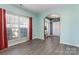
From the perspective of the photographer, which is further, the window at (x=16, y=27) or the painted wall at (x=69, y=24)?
the window at (x=16, y=27)

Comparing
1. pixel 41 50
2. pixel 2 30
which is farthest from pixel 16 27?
pixel 41 50

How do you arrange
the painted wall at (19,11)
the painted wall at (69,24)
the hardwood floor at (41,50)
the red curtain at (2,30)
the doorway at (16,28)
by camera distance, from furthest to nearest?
the doorway at (16,28) → the painted wall at (69,24) → the painted wall at (19,11) → the red curtain at (2,30) → the hardwood floor at (41,50)

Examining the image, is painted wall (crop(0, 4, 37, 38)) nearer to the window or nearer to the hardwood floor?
the window

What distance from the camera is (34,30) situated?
7.57 meters

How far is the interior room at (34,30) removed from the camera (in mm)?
4105

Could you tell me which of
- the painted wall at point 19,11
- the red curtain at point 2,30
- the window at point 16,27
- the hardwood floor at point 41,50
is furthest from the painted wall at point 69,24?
the red curtain at point 2,30

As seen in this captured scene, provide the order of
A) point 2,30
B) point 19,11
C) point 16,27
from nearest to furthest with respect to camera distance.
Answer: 1. point 2,30
2. point 19,11
3. point 16,27

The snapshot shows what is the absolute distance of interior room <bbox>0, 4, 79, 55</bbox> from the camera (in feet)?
13.5

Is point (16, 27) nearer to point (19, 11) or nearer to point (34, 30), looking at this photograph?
point (19, 11)

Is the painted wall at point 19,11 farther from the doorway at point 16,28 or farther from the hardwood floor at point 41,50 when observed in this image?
the hardwood floor at point 41,50

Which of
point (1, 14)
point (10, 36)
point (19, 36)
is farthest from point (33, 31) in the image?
point (1, 14)

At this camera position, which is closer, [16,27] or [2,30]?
[2,30]
